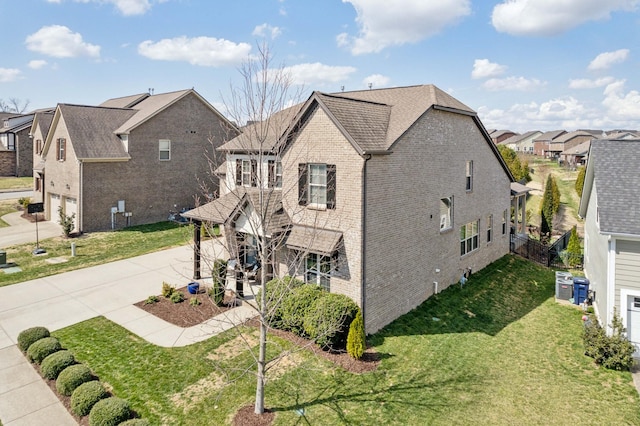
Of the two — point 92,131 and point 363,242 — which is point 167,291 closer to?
point 363,242

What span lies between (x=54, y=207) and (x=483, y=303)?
105 ft

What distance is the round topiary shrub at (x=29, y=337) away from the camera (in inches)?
484

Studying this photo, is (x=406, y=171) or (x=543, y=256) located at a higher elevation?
(x=406, y=171)

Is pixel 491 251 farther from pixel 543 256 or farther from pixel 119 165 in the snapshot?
pixel 119 165

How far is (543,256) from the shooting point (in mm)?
24297

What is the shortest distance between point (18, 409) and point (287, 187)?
10.2 meters

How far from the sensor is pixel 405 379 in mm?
11148

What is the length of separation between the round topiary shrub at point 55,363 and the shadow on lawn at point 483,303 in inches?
358

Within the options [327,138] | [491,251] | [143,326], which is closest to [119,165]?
[143,326]

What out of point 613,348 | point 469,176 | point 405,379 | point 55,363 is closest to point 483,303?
point 613,348

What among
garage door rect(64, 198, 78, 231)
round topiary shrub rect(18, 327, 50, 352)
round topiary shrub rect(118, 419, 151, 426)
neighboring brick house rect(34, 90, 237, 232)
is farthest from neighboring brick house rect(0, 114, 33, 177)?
round topiary shrub rect(118, 419, 151, 426)

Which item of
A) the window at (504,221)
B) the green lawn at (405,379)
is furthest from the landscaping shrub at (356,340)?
the window at (504,221)

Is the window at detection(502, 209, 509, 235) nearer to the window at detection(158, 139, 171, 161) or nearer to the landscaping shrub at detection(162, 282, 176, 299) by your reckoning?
the landscaping shrub at detection(162, 282, 176, 299)

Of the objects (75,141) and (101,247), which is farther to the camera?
(75,141)
